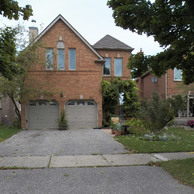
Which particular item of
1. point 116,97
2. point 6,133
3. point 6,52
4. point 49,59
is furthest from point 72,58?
point 6,52

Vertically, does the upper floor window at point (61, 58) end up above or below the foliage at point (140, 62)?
above

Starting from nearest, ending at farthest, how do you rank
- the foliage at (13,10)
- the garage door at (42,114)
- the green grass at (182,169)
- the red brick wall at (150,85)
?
1. the green grass at (182,169)
2. the foliage at (13,10)
3. the garage door at (42,114)
4. the red brick wall at (150,85)

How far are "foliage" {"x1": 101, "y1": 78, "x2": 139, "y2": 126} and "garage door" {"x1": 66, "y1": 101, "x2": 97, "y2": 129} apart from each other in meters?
1.19

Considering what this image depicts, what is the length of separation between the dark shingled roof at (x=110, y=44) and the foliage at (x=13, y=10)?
14.8 metres

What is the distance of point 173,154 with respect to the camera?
7.14 meters

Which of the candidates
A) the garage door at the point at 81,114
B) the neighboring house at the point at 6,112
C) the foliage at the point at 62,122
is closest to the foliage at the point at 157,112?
the garage door at the point at 81,114

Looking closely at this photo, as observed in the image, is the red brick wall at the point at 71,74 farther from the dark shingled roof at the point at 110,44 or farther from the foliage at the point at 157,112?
the foliage at the point at 157,112

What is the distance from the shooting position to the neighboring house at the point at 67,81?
16.2 metres

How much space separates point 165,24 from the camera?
5867mm

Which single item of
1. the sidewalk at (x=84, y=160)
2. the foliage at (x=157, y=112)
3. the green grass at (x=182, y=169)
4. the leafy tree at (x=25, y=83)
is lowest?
the sidewalk at (x=84, y=160)

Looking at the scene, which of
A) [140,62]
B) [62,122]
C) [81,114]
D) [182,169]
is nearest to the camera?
[182,169]

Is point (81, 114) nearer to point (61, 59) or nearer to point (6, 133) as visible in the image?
point (61, 59)

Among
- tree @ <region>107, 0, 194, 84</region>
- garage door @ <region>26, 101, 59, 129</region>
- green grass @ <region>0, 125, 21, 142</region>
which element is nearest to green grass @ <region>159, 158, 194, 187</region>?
tree @ <region>107, 0, 194, 84</region>

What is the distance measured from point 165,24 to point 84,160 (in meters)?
4.82
